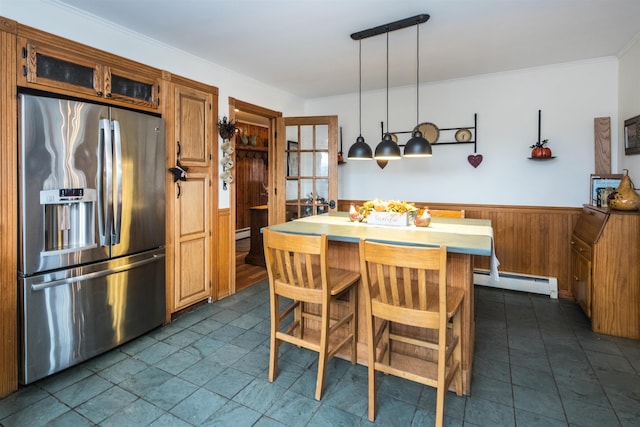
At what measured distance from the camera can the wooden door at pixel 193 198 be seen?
10.3ft

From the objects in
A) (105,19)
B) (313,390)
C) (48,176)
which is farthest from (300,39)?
(313,390)

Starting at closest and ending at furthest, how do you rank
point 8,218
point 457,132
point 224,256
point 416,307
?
point 416,307 < point 8,218 < point 224,256 < point 457,132

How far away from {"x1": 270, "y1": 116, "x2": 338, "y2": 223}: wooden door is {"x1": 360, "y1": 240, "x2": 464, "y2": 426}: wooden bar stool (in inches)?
90.3

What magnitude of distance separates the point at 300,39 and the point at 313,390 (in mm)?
2769

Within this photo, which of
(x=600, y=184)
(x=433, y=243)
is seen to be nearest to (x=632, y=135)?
(x=600, y=184)

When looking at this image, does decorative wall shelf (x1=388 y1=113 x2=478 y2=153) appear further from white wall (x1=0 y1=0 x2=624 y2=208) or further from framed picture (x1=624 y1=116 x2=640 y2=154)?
framed picture (x1=624 y1=116 x2=640 y2=154)

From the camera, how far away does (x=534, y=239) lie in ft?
12.5

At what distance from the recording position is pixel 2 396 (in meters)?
1.98

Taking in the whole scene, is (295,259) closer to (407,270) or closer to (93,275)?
(407,270)

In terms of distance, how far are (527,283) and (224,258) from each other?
3.46 metres

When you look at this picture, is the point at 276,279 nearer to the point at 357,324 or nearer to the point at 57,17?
the point at 357,324

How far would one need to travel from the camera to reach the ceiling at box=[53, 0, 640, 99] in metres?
2.37

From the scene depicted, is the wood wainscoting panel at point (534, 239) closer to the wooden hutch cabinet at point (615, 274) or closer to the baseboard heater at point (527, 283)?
the baseboard heater at point (527, 283)

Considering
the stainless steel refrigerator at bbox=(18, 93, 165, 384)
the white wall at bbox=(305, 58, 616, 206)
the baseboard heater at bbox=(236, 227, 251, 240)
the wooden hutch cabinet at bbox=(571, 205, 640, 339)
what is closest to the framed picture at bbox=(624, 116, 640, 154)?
the white wall at bbox=(305, 58, 616, 206)
